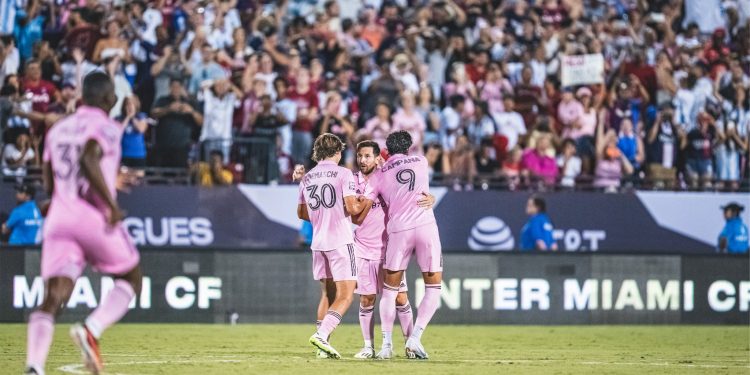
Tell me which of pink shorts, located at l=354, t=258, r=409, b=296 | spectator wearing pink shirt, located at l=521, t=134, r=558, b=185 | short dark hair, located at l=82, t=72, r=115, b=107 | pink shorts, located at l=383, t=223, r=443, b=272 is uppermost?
short dark hair, located at l=82, t=72, r=115, b=107

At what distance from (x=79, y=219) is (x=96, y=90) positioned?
0.99m

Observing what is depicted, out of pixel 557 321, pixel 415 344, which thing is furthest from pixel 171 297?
pixel 415 344

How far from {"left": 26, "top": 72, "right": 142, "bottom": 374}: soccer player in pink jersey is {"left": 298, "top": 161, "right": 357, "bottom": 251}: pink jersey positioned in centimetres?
389

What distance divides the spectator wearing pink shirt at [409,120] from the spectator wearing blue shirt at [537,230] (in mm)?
2116

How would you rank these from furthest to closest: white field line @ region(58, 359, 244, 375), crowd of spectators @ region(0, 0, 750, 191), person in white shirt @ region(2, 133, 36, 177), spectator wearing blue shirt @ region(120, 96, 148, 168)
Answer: crowd of spectators @ region(0, 0, 750, 191), spectator wearing blue shirt @ region(120, 96, 148, 168), person in white shirt @ region(2, 133, 36, 177), white field line @ region(58, 359, 244, 375)

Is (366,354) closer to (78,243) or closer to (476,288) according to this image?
(78,243)

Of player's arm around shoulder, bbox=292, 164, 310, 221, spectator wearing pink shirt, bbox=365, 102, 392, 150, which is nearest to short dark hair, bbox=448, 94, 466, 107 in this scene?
spectator wearing pink shirt, bbox=365, 102, 392, 150

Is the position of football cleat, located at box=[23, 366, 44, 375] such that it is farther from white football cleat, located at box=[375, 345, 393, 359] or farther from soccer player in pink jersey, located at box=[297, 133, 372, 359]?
white football cleat, located at box=[375, 345, 393, 359]

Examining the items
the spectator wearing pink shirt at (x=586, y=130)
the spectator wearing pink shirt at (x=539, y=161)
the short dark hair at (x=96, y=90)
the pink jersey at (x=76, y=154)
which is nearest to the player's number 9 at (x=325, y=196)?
the short dark hair at (x=96, y=90)

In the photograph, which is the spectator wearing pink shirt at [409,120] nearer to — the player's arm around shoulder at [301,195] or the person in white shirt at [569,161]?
the person in white shirt at [569,161]

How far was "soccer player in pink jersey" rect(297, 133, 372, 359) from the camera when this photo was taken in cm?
1372

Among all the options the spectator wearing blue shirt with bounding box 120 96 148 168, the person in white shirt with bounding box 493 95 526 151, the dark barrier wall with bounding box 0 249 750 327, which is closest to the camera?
the dark barrier wall with bounding box 0 249 750 327

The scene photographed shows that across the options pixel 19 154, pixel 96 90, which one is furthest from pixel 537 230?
pixel 96 90

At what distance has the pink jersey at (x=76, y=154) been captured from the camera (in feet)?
32.5
